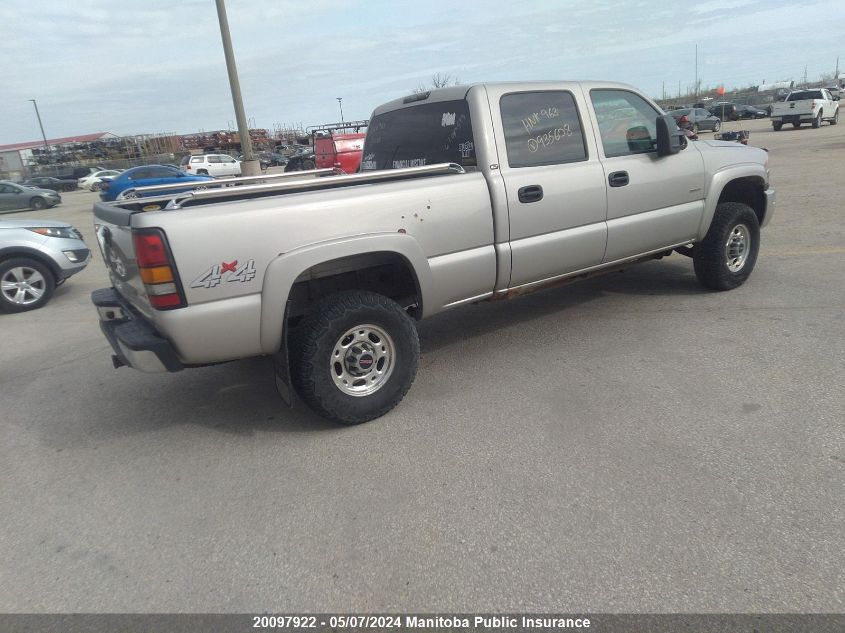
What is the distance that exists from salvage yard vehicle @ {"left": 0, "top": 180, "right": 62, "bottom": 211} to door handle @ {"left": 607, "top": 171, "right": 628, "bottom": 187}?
2766cm

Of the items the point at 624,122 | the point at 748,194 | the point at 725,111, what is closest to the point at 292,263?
the point at 624,122

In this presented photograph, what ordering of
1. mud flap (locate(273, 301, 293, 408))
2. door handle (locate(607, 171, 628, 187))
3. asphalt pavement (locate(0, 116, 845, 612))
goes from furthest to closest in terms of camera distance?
door handle (locate(607, 171, 628, 187)) < mud flap (locate(273, 301, 293, 408)) < asphalt pavement (locate(0, 116, 845, 612))

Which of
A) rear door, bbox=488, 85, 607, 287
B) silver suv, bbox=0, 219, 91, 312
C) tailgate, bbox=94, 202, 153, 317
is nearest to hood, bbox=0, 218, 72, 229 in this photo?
silver suv, bbox=0, 219, 91, 312

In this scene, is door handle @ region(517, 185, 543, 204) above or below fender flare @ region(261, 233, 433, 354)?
above

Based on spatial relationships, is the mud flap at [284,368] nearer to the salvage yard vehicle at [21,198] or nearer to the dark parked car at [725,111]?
the salvage yard vehicle at [21,198]

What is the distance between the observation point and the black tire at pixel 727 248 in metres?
5.55

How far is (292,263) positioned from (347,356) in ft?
2.32

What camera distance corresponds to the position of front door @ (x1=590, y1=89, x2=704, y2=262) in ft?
15.6

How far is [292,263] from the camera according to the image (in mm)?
3295

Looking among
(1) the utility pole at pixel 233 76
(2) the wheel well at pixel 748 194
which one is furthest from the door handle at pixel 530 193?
(1) the utility pole at pixel 233 76

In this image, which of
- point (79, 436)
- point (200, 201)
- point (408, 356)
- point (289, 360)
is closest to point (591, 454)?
point (408, 356)

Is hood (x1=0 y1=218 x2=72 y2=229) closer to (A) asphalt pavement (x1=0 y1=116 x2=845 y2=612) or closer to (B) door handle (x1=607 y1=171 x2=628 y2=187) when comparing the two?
(A) asphalt pavement (x1=0 y1=116 x2=845 y2=612)

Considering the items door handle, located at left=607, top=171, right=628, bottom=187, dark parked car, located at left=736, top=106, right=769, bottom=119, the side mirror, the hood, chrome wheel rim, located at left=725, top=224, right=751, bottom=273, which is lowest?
dark parked car, located at left=736, top=106, right=769, bottom=119

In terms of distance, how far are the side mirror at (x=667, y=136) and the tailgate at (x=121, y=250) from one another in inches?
153
